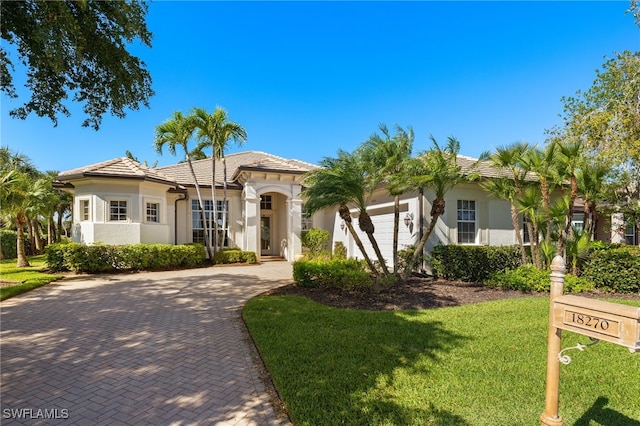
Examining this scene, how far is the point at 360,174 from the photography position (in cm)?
983

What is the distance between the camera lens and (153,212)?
17.8 metres

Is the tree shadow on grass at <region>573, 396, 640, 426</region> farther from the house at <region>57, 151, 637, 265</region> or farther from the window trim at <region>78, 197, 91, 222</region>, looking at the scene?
the window trim at <region>78, 197, 91, 222</region>

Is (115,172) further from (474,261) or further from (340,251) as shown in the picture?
(474,261)

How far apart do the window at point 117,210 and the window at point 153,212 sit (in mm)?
1176

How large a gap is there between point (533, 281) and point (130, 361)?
10.9 meters

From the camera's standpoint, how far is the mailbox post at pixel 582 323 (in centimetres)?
239

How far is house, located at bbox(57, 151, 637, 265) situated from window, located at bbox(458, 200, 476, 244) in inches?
1.7

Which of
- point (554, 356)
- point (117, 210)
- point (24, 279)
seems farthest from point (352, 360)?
point (117, 210)

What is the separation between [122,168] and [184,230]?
15.5 feet

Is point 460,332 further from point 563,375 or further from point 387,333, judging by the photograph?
point 563,375

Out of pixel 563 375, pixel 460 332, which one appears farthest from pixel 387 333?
pixel 563 375

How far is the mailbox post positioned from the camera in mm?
2387

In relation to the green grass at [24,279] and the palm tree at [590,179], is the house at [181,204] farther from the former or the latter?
the palm tree at [590,179]

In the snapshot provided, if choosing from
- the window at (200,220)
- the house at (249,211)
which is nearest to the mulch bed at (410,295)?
the house at (249,211)
